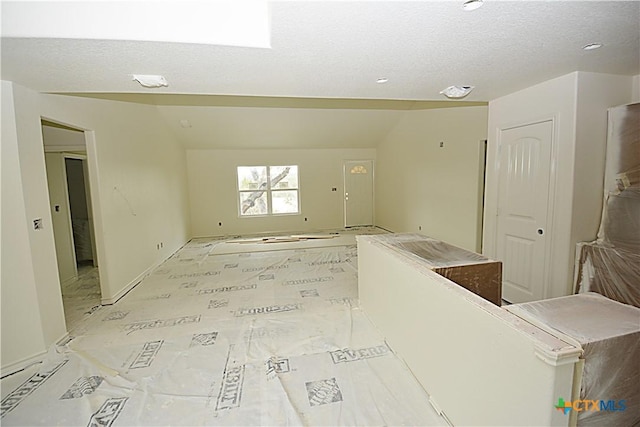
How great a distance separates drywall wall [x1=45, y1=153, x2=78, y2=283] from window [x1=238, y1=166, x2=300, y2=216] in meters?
3.68

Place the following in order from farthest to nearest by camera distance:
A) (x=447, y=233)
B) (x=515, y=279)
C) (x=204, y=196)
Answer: (x=204, y=196) < (x=447, y=233) < (x=515, y=279)

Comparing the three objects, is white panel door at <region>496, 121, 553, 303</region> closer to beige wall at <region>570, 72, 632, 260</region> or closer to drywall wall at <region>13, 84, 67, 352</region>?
beige wall at <region>570, 72, 632, 260</region>

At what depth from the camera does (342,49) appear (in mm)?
1827

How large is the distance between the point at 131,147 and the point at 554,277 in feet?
17.2

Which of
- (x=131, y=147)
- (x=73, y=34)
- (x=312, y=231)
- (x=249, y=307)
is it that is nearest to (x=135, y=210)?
(x=131, y=147)

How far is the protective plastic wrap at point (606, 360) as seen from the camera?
45.6 inches

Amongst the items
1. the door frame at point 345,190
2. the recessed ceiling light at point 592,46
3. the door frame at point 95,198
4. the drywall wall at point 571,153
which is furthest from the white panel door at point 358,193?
the recessed ceiling light at point 592,46

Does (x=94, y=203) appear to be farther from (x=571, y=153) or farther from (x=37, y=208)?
(x=571, y=153)

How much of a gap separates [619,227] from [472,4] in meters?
2.16

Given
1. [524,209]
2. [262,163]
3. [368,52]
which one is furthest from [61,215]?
[524,209]

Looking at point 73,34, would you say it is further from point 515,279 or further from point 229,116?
point 229,116

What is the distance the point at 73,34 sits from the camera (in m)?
1.54

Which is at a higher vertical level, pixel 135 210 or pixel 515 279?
pixel 135 210

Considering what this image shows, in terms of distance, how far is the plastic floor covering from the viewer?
175cm
